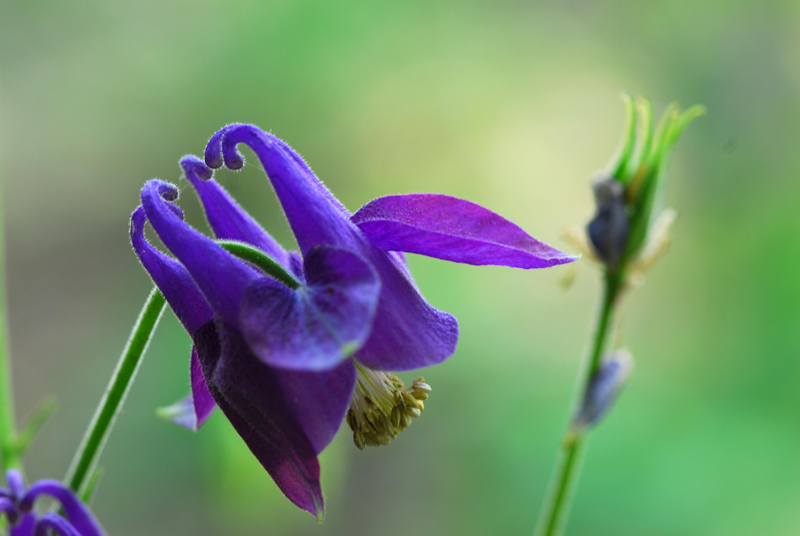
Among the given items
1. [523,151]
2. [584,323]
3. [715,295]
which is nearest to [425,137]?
[523,151]

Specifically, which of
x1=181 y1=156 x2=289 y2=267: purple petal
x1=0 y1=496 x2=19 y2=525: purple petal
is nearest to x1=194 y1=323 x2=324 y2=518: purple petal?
x1=181 y1=156 x2=289 y2=267: purple petal

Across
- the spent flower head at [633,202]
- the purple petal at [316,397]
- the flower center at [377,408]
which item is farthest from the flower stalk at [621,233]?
the purple petal at [316,397]

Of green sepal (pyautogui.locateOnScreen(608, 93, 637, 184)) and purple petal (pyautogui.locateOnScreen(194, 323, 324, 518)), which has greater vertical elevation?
green sepal (pyautogui.locateOnScreen(608, 93, 637, 184))

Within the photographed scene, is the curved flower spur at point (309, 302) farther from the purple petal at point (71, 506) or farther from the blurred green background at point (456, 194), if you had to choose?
the blurred green background at point (456, 194)

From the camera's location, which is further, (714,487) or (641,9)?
(641,9)

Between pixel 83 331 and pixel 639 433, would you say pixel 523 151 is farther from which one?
pixel 83 331

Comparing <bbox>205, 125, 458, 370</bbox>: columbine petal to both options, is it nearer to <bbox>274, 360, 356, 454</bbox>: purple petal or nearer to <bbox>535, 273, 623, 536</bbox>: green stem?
<bbox>274, 360, 356, 454</bbox>: purple petal
